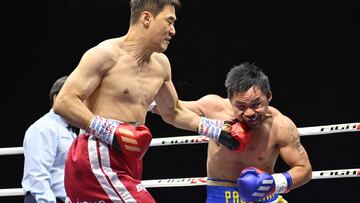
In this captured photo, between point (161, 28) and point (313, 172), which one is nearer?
point (161, 28)

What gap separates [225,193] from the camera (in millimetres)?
2697

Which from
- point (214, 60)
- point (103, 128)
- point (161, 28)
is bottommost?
point (103, 128)

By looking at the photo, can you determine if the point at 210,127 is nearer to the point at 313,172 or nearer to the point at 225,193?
the point at 225,193

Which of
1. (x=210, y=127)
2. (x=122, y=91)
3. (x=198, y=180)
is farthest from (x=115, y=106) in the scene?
(x=198, y=180)

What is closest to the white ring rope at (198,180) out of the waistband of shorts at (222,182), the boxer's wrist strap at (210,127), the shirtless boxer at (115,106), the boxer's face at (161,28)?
the waistband of shorts at (222,182)

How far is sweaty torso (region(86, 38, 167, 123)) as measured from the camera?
2.25m

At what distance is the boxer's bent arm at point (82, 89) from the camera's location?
7.13 ft

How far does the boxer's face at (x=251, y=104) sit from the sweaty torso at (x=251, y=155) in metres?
0.11

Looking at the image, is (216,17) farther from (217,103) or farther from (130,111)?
(130,111)

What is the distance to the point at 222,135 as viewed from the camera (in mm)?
2570

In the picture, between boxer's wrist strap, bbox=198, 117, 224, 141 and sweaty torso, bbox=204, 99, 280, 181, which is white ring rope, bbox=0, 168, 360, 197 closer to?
sweaty torso, bbox=204, 99, 280, 181

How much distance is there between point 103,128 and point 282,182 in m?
0.77

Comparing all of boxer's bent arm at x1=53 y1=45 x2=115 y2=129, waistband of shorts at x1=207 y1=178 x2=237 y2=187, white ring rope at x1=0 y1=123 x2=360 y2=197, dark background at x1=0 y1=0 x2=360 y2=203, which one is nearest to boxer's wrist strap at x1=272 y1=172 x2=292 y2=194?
waistband of shorts at x1=207 y1=178 x2=237 y2=187

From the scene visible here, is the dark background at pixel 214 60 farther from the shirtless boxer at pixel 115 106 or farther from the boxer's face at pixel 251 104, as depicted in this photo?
the shirtless boxer at pixel 115 106
